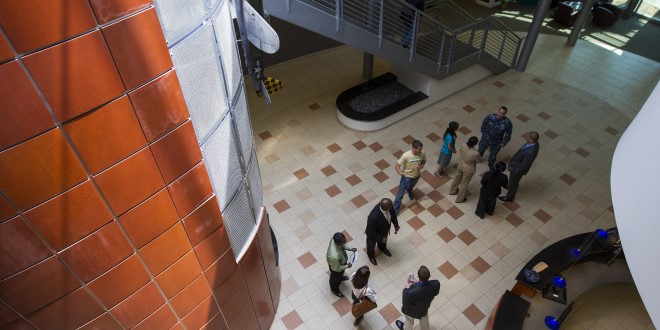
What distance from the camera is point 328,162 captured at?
784cm

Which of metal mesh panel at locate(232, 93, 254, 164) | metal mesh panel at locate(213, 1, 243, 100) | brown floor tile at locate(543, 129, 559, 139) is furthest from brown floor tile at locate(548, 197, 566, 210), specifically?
metal mesh panel at locate(213, 1, 243, 100)

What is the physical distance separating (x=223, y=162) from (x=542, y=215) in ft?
18.7

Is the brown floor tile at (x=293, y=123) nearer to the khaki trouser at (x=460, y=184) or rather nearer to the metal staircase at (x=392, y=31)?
the metal staircase at (x=392, y=31)

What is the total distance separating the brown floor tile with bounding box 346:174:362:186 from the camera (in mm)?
7445

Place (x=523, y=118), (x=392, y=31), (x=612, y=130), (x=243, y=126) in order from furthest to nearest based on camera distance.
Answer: (x=523, y=118), (x=612, y=130), (x=392, y=31), (x=243, y=126)

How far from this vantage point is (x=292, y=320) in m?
5.52

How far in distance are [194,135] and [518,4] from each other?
45.9 feet

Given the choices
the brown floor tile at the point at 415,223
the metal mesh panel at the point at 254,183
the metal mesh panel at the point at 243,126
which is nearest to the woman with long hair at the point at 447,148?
the brown floor tile at the point at 415,223

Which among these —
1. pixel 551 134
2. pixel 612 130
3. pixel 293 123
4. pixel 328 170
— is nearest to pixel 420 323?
pixel 328 170

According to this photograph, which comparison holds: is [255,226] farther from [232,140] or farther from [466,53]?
[466,53]

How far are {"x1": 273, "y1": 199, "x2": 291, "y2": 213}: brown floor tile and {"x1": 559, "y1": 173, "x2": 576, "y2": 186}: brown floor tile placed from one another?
198 inches

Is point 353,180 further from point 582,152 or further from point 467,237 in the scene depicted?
point 582,152

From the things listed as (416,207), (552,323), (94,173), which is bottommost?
(416,207)

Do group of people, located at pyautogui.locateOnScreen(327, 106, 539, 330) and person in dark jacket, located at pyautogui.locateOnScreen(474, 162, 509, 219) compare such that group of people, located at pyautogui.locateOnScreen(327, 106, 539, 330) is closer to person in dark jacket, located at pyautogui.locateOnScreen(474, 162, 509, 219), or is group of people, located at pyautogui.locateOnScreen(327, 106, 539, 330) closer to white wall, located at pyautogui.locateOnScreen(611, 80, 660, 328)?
person in dark jacket, located at pyautogui.locateOnScreen(474, 162, 509, 219)
